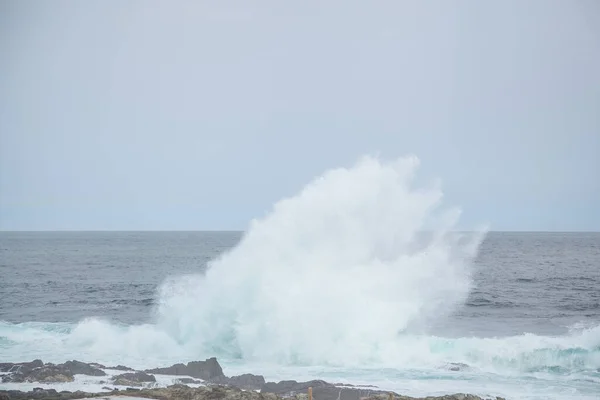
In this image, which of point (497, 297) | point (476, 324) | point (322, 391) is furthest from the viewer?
point (497, 297)

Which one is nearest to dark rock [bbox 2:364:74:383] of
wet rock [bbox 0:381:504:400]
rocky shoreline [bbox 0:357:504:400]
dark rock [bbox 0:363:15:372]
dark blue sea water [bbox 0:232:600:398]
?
rocky shoreline [bbox 0:357:504:400]

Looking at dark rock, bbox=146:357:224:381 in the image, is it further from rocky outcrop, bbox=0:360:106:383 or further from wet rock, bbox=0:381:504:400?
wet rock, bbox=0:381:504:400

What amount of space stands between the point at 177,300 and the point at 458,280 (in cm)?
1647

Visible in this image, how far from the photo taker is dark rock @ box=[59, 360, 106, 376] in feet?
70.8

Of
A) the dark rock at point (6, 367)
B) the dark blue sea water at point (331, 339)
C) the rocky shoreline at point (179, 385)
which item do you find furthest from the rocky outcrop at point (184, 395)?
the dark blue sea water at point (331, 339)

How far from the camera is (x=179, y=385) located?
19281 millimetres

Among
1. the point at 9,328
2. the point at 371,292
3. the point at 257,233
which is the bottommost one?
the point at 9,328

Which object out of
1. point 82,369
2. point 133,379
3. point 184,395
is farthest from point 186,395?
point 82,369

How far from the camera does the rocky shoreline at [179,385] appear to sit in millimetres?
17609

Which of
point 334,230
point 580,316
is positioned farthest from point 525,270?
point 334,230

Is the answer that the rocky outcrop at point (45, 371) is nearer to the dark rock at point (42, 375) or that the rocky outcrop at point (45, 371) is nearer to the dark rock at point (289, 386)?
the dark rock at point (42, 375)

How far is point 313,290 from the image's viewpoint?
28.3 meters

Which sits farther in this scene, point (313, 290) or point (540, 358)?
point (313, 290)

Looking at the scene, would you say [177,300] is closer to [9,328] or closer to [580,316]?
[9,328]
